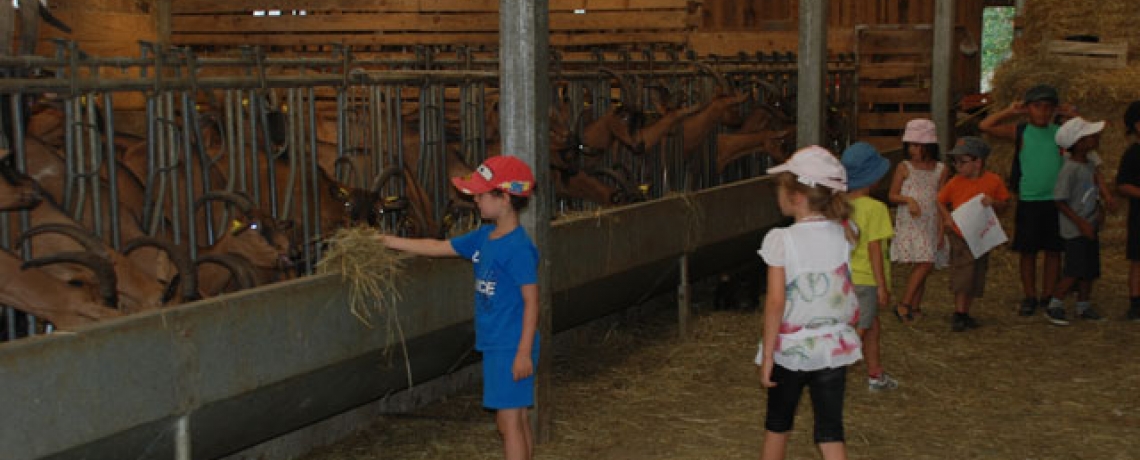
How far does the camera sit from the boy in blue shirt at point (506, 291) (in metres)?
5.14

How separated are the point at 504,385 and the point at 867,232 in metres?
2.44

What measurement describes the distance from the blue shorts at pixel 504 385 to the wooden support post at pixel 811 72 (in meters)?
5.48

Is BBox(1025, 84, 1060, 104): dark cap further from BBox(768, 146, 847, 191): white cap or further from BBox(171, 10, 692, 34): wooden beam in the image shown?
BBox(171, 10, 692, 34): wooden beam

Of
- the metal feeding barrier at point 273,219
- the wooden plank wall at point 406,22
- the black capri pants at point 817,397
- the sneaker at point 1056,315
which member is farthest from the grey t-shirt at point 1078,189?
the wooden plank wall at point 406,22

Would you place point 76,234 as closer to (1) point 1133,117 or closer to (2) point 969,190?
(2) point 969,190

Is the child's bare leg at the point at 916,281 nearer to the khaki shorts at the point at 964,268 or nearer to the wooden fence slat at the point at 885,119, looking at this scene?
the khaki shorts at the point at 964,268

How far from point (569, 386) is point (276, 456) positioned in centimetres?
206

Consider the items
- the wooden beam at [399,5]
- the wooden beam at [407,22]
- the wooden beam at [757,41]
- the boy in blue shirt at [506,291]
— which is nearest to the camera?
the boy in blue shirt at [506,291]

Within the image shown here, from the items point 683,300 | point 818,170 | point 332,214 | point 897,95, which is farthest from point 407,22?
point 818,170

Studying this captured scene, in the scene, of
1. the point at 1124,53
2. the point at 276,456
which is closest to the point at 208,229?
the point at 276,456

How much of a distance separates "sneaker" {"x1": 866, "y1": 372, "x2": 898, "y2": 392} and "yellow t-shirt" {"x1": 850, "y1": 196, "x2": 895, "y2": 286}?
0.88m

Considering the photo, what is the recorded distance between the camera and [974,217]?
899cm

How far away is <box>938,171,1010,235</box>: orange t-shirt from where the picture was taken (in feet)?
30.0

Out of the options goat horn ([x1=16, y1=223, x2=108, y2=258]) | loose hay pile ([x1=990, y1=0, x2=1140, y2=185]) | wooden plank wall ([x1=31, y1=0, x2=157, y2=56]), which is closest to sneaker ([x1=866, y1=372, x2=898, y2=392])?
goat horn ([x1=16, y1=223, x2=108, y2=258])
